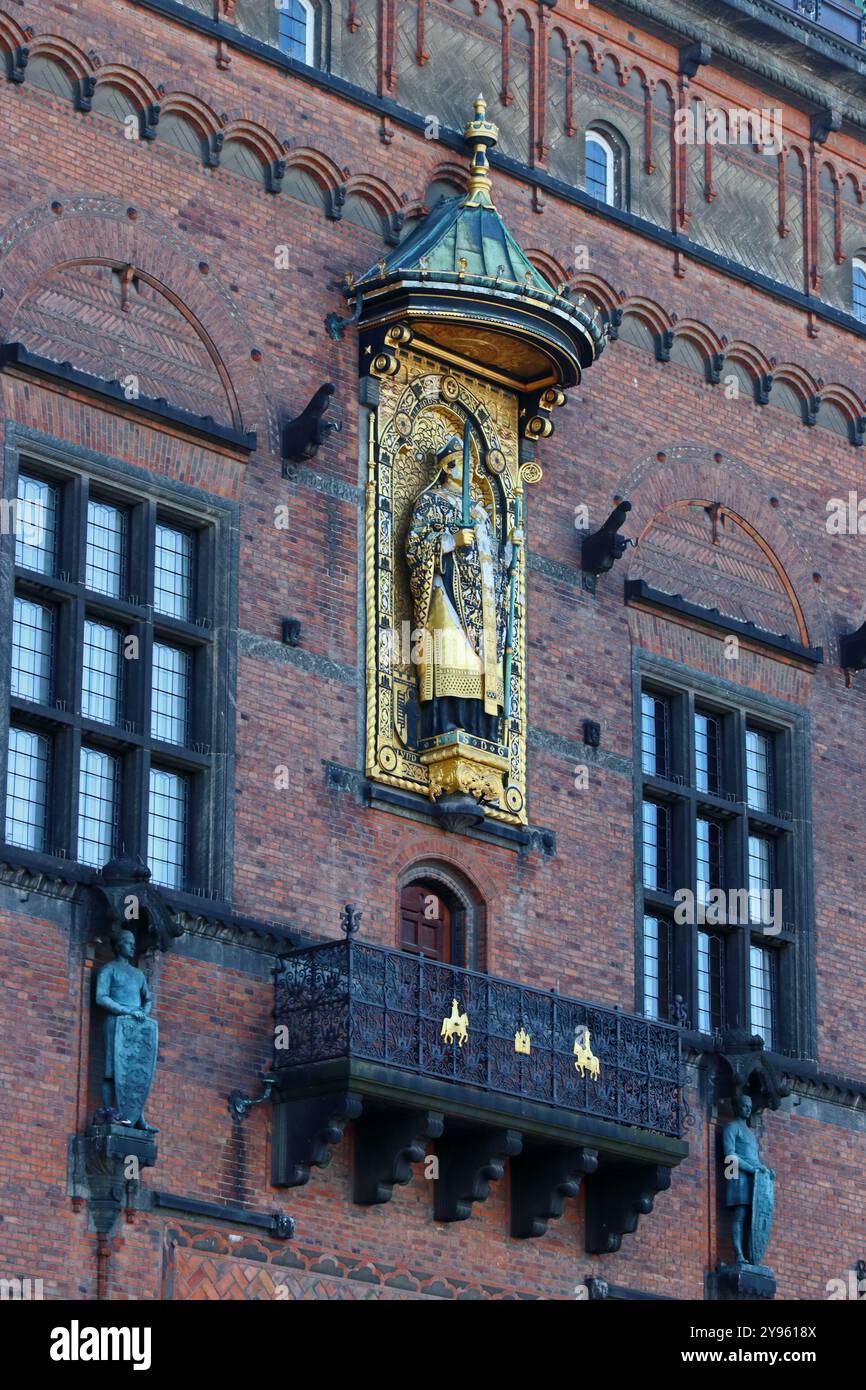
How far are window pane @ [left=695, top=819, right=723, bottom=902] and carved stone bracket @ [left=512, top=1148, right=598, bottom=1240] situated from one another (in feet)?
14.4

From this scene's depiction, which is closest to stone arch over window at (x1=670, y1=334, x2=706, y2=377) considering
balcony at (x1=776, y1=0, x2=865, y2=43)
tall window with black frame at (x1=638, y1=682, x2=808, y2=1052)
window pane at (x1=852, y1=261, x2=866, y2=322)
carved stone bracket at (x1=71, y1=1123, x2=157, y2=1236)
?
window pane at (x1=852, y1=261, x2=866, y2=322)

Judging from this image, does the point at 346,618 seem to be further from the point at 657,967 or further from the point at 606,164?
the point at 606,164

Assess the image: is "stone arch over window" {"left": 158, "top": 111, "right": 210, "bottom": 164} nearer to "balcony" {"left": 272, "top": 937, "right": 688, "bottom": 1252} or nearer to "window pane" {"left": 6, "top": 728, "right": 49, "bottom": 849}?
"window pane" {"left": 6, "top": 728, "right": 49, "bottom": 849}

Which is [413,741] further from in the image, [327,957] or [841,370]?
[841,370]

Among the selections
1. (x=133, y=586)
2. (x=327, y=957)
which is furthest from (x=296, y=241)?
(x=327, y=957)

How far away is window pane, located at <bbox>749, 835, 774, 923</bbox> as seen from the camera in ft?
→ 125

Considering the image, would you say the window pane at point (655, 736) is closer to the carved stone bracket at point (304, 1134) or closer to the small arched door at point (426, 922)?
the small arched door at point (426, 922)

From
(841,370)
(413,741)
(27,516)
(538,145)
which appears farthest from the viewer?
(841,370)

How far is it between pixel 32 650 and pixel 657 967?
798 centimetres

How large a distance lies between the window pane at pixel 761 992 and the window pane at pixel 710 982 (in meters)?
0.34

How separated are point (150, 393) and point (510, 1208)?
26.1ft

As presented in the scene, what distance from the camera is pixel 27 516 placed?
32.3 metres

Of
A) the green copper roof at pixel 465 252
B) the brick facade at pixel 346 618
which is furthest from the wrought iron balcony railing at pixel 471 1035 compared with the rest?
the green copper roof at pixel 465 252

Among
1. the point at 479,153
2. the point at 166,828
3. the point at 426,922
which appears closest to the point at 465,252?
the point at 479,153
